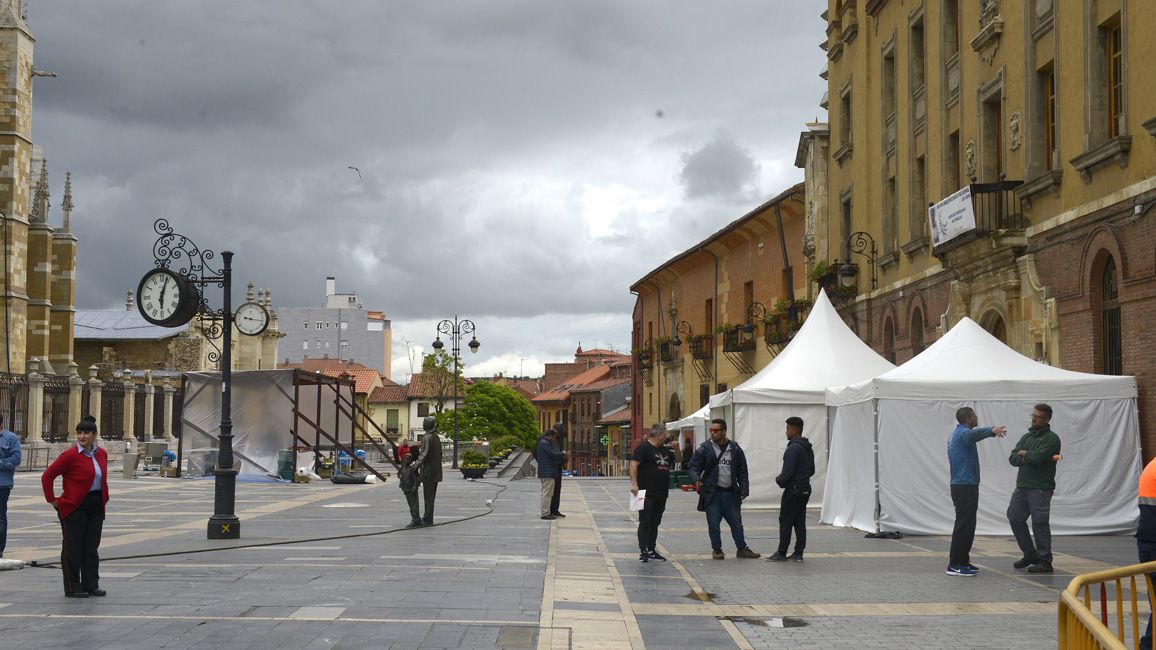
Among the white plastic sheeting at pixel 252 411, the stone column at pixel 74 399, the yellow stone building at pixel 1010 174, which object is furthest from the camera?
the stone column at pixel 74 399

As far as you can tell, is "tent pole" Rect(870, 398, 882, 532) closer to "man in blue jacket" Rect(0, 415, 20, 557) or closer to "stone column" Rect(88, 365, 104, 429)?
"man in blue jacket" Rect(0, 415, 20, 557)

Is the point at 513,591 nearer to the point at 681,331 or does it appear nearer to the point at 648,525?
the point at 648,525

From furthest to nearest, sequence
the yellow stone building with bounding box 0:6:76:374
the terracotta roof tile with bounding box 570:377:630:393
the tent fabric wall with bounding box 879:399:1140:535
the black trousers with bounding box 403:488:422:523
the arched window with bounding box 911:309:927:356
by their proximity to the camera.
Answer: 1. the terracotta roof tile with bounding box 570:377:630:393
2. the yellow stone building with bounding box 0:6:76:374
3. the arched window with bounding box 911:309:927:356
4. the black trousers with bounding box 403:488:422:523
5. the tent fabric wall with bounding box 879:399:1140:535

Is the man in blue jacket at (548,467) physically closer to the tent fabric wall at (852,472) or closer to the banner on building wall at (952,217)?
the tent fabric wall at (852,472)

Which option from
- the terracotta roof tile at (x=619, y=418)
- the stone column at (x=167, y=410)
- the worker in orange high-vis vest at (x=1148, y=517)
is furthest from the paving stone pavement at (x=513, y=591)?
the terracotta roof tile at (x=619, y=418)

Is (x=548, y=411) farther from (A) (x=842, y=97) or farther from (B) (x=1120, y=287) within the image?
(B) (x=1120, y=287)

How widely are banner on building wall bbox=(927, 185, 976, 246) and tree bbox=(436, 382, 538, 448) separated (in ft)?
267

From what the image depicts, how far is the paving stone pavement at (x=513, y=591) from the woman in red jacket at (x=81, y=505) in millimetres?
235

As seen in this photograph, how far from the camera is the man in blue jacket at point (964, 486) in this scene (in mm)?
12625

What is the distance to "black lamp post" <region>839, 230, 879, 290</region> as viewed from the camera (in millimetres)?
30516

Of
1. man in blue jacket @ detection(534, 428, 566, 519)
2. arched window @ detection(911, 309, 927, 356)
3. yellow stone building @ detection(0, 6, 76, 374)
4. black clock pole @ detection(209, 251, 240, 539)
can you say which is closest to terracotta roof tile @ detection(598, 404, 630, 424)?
yellow stone building @ detection(0, 6, 76, 374)

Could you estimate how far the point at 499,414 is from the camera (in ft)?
383

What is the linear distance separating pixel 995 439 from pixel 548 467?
7159 millimetres

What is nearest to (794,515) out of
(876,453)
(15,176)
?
(876,453)
